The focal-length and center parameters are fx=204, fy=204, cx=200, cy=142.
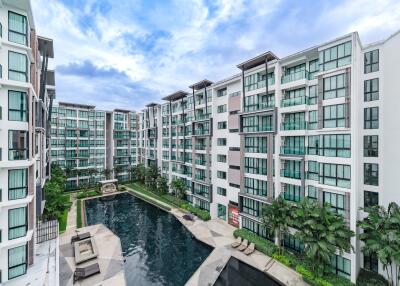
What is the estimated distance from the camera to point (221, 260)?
1008 inches

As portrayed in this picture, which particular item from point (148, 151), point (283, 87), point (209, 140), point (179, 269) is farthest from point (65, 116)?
point (283, 87)

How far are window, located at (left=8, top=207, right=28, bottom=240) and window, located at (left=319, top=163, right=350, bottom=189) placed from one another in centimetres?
3006

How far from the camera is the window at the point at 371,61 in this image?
72.2ft

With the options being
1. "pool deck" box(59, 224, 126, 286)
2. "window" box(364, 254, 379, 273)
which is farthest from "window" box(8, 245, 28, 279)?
"window" box(364, 254, 379, 273)

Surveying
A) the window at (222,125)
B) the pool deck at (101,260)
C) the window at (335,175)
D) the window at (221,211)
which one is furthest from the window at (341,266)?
the window at (222,125)

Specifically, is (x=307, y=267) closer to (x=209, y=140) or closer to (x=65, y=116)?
(x=209, y=140)

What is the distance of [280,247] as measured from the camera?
26.7 meters

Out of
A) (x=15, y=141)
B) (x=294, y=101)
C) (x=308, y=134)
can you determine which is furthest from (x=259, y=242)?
(x=15, y=141)

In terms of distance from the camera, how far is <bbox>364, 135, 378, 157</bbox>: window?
22055mm

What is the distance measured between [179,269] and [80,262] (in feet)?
38.6

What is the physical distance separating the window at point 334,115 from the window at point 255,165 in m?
9.74

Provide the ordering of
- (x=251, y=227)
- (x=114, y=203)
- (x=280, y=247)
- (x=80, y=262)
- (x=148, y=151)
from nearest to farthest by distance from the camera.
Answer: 1. (x=80, y=262)
2. (x=280, y=247)
3. (x=251, y=227)
4. (x=114, y=203)
5. (x=148, y=151)

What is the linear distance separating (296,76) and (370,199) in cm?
1636

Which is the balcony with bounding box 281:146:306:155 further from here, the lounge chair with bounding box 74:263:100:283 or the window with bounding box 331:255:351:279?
the lounge chair with bounding box 74:263:100:283
